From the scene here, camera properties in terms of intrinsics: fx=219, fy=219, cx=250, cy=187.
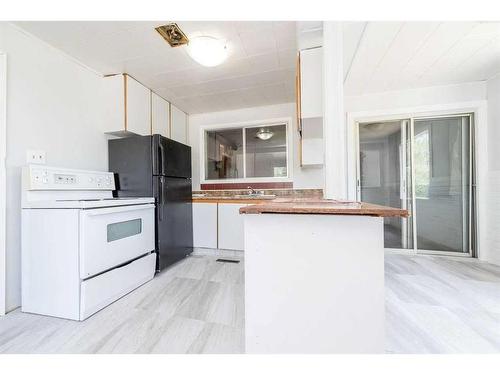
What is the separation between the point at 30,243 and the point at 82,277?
0.53m

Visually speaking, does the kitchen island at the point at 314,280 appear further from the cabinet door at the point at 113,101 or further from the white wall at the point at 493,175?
the white wall at the point at 493,175

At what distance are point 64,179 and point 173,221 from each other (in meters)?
1.09

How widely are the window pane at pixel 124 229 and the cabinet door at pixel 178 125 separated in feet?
5.34

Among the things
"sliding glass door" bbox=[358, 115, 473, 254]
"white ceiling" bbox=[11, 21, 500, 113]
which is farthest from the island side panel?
"sliding glass door" bbox=[358, 115, 473, 254]

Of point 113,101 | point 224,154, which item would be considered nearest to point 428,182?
point 224,154

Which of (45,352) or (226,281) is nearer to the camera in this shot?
(45,352)

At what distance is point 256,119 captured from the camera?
353cm

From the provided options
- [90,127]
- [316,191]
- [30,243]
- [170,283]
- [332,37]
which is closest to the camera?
[332,37]

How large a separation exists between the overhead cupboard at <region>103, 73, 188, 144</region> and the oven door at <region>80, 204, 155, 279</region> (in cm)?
100

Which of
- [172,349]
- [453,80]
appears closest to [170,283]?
[172,349]

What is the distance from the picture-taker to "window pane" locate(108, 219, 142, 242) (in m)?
1.77

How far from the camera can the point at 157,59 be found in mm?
2207

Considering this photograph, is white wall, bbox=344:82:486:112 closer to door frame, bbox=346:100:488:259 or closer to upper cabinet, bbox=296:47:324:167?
door frame, bbox=346:100:488:259

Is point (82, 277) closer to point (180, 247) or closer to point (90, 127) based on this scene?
point (180, 247)
